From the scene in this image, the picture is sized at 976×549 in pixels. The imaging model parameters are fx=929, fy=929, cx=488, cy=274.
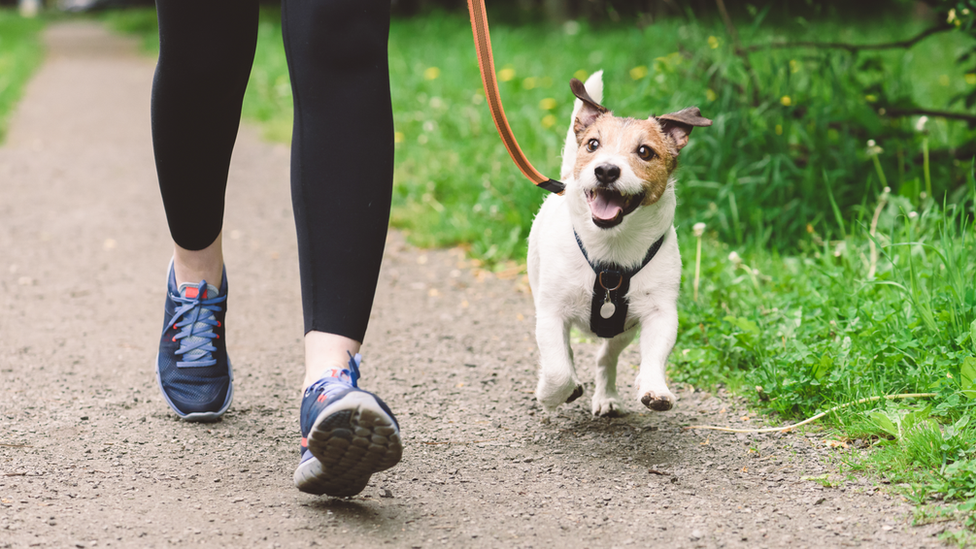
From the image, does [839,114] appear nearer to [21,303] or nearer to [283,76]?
[21,303]

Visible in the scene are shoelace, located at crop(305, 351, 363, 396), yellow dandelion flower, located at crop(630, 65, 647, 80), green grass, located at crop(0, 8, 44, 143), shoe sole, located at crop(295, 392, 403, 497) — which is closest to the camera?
shoe sole, located at crop(295, 392, 403, 497)

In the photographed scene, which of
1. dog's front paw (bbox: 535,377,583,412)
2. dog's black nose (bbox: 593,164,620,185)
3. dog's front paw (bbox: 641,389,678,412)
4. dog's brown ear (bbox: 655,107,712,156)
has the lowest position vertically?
dog's front paw (bbox: 535,377,583,412)

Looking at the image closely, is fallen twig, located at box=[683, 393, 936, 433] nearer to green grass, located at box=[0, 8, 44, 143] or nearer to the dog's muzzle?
the dog's muzzle

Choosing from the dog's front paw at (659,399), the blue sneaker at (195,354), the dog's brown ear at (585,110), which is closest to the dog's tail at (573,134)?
the dog's brown ear at (585,110)

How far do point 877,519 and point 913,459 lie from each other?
0.96 ft

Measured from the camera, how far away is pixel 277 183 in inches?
243

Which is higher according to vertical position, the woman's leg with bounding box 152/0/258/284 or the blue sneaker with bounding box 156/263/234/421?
the woman's leg with bounding box 152/0/258/284

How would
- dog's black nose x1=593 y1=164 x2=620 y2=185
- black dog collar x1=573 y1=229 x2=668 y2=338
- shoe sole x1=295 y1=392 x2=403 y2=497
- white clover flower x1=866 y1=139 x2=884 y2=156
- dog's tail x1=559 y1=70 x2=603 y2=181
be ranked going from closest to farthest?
shoe sole x1=295 y1=392 x2=403 y2=497 < dog's black nose x1=593 y1=164 x2=620 y2=185 < black dog collar x1=573 y1=229 x2=668 y2=338 < dog's tail x1=559 y1=70 x2=603 y2=181 < white clover flower x1=866 y1=139 x2=884 y2=156

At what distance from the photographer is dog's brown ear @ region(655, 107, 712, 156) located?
8.41 ft

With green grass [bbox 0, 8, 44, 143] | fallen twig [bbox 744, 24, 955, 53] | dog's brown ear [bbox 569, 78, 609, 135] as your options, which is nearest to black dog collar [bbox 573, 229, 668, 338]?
dog's brown ear [bbox 569, 78, 609, 135]

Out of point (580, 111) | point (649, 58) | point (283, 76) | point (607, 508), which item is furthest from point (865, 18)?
point (607, 508)

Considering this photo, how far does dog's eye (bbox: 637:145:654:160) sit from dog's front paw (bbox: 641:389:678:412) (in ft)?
2.07

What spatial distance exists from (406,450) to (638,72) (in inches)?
141

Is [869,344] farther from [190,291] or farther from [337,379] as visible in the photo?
[190,291]
